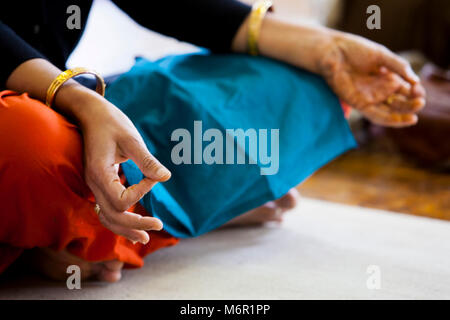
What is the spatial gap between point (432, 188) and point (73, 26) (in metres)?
1.09

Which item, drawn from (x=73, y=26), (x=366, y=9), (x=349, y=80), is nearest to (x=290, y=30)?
(x=349, y=80)

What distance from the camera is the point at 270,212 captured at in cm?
109

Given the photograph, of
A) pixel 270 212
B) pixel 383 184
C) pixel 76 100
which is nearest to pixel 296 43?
pixel 270 212

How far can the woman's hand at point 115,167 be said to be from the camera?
0.64 metres

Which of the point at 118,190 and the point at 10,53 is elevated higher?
the point at 10,53

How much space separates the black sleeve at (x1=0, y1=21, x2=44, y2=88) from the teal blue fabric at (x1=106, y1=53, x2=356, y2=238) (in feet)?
0.52

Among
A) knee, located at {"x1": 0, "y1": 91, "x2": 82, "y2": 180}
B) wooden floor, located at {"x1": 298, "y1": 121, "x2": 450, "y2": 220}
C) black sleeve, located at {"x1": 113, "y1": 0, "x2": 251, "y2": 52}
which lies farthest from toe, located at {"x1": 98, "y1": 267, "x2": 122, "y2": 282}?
wooden floor, located at {"x1": 298, "y1": 121, "x2": 450, "y2": 220}

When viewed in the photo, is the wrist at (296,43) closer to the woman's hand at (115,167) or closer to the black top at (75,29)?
the black top at (75,29)

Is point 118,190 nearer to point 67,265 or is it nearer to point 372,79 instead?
point 67,265

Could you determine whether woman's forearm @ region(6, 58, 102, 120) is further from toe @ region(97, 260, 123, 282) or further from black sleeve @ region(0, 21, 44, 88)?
toe @ region(97, 260, 123, 282)

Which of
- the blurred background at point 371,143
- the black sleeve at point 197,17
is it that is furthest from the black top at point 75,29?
the blurred background at point 371,143

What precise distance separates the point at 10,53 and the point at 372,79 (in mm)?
610

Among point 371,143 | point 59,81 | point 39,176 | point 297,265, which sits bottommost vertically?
point 371,143

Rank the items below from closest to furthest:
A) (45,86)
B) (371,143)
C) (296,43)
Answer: (45,86), (296,43), (371,143)
